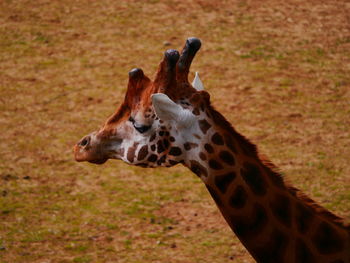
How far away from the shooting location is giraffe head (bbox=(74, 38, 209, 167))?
485 cm

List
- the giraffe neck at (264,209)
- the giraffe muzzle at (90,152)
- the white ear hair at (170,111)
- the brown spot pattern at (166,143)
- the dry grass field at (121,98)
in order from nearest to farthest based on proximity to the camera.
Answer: the giraffe neck at (264,209)
the white ear hair at (170,111)
the brown spot pattern at (166,143)
the giraffe muzzle at (90,152)
the dry grass field at (121,98)

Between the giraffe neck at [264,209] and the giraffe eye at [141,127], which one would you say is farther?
the giraffe eye at [141,127]

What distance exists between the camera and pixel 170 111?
480cm

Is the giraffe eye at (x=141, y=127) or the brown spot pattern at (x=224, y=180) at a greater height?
the giraffe eye at (x=141, y=127)

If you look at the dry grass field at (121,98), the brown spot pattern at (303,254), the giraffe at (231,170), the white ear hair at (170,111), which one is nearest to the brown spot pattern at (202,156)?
the giraffe at (231,170)

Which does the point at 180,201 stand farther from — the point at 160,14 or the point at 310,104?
the point at 160,14

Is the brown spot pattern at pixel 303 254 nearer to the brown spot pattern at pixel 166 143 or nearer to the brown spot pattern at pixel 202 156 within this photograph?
the brown spot pattern at pixel 202 156

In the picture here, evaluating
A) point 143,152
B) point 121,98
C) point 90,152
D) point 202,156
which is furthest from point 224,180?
point 121,98

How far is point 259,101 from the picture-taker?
11.8m

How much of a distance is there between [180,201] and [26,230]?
2.05 meters

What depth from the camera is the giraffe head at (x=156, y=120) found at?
485 centimetres

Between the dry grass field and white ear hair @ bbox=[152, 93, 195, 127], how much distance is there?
7.94 ft

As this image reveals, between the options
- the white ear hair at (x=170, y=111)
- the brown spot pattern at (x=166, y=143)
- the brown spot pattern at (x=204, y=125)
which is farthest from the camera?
the brown spot pattern at (x=166, y=143)

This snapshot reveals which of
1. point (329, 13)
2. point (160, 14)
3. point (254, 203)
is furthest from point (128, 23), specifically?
point (254, 203)
